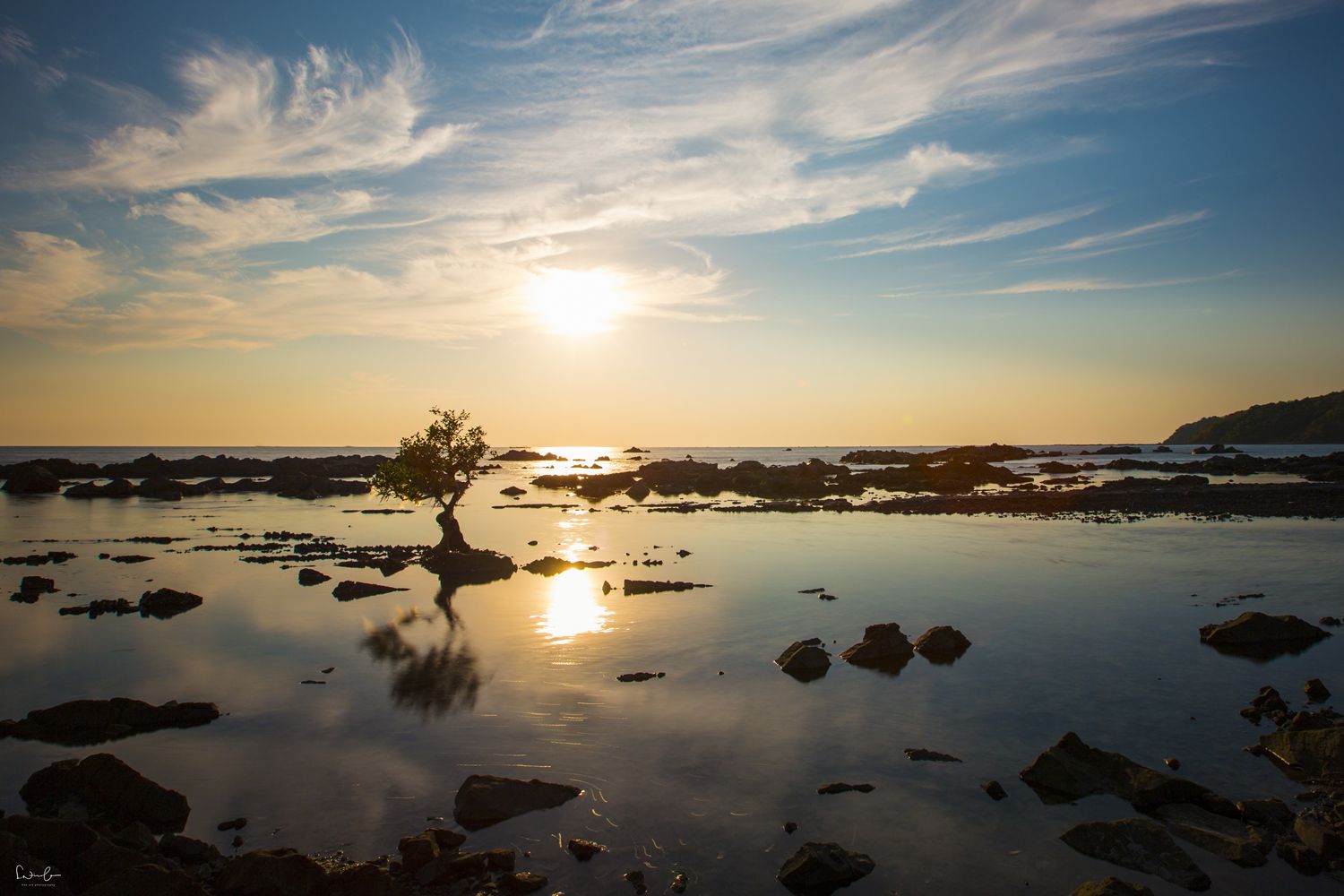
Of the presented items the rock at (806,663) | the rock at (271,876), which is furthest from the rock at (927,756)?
the rock at (271,876)

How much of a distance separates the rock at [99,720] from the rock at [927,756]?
23.0 m

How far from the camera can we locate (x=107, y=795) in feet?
61.2

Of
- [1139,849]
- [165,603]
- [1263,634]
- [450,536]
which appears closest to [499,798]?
[1139,849]

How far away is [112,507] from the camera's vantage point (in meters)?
103

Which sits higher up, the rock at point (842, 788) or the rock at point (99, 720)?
the rock at point (99, 720)

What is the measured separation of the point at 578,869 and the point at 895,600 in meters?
31.7

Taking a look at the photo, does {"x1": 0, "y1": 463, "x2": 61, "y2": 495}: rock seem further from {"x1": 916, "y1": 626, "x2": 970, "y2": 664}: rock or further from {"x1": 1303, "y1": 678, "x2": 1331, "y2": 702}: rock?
{"x1": 1303, "y1": 678, "x2": 1331, "y2": 702}: rock

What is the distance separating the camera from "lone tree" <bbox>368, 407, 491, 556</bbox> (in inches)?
2323

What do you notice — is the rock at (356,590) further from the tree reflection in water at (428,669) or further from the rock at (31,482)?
the rock at (31,482)

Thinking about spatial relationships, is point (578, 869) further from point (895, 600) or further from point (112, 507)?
point (112, 507)

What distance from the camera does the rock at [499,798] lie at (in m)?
18.5

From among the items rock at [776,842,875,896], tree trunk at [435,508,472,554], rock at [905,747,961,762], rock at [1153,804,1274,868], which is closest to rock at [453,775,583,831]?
rock at [776,842,875,896]

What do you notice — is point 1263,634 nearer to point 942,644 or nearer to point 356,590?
point 942,644

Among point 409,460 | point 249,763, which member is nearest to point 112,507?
point 409,460
